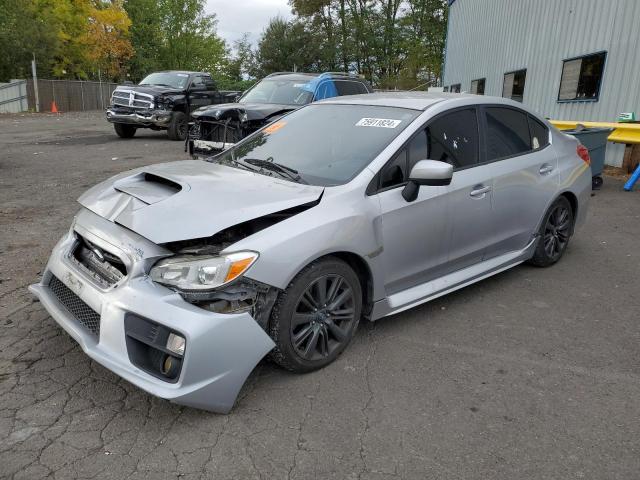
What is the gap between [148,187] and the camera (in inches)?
131

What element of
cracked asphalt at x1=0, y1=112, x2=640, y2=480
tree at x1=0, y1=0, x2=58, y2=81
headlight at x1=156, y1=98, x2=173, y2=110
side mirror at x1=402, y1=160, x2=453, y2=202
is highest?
tree at x1=0, y1=0, x2=58, y2=81

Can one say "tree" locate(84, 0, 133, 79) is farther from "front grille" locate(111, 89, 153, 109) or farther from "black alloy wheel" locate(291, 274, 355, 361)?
"black alloy wheel" locate(291, 274, 355, 361)

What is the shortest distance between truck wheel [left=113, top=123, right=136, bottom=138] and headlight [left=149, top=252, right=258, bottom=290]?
1437 centimetres

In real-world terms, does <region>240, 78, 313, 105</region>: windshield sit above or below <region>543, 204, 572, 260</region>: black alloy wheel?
above

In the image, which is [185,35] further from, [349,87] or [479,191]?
[479,191]

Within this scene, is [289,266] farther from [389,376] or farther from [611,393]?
[611,393]

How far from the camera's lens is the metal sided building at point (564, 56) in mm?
10305

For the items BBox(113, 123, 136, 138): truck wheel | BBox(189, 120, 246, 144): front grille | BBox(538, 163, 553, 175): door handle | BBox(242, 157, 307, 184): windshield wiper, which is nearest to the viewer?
BBox(242, 157, 307, 184): windshield wiper

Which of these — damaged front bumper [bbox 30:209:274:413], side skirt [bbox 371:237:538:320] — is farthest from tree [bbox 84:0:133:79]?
damaged front bumper [bbox 30:209:274:413]

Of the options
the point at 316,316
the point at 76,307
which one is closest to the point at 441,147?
the point at 316,316

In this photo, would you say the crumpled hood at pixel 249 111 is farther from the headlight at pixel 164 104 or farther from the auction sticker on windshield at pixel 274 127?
the headlight at pixel 164 104

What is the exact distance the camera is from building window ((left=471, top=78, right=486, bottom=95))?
19.9 meters

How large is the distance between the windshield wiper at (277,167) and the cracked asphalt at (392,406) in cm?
121

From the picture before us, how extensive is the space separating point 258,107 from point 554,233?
19.8 ft
